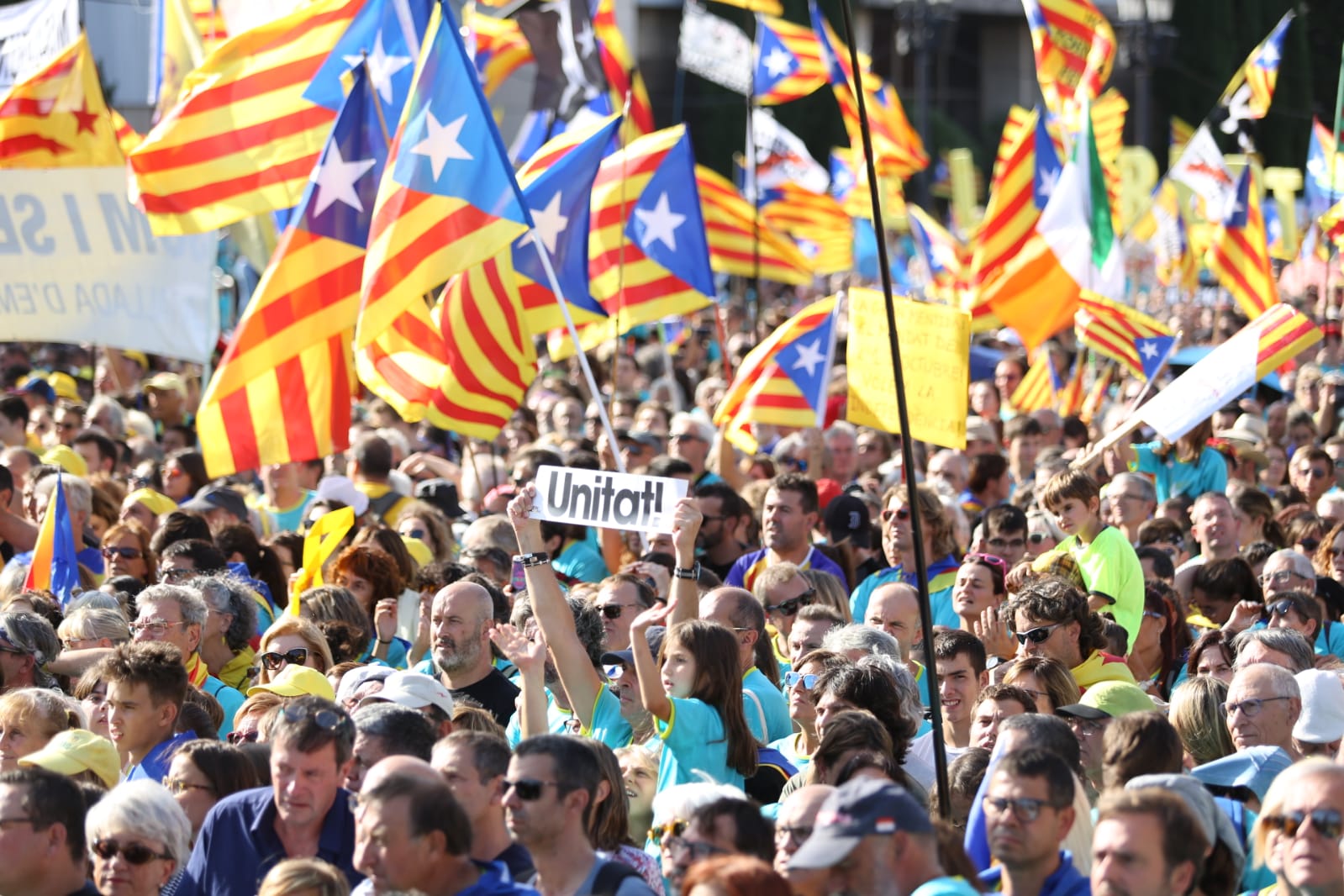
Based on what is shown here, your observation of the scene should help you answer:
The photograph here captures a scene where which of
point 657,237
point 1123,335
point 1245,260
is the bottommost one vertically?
point 1123,335

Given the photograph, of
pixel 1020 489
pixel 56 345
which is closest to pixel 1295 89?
pixel 56 345

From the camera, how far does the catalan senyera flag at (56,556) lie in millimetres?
8016

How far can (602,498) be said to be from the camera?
20.7ft

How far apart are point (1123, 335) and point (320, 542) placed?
5.62m

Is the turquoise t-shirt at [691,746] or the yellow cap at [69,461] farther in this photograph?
the yellow cap at [69,461]

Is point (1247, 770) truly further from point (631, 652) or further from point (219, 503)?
point (219, 503)

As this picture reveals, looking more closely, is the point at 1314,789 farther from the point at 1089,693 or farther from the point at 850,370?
the point at 850,370

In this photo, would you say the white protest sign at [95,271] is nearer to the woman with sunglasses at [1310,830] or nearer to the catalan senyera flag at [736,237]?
the catalan senyera flag at [736,237]

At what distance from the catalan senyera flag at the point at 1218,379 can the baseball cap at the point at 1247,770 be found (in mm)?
3175

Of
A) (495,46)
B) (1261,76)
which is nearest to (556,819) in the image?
(495,46)

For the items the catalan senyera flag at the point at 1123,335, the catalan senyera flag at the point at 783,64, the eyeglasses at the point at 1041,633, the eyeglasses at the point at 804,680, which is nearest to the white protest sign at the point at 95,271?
the eyeglasses at the point at 804,680

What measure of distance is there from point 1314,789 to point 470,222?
481cm

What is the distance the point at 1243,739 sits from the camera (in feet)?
17.6

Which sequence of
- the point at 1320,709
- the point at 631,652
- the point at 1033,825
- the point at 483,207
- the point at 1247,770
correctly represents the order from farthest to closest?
the point at 483,207
the point at 631,652
the point at 1320,709
the point at 1247,770
the point at 1033,825
